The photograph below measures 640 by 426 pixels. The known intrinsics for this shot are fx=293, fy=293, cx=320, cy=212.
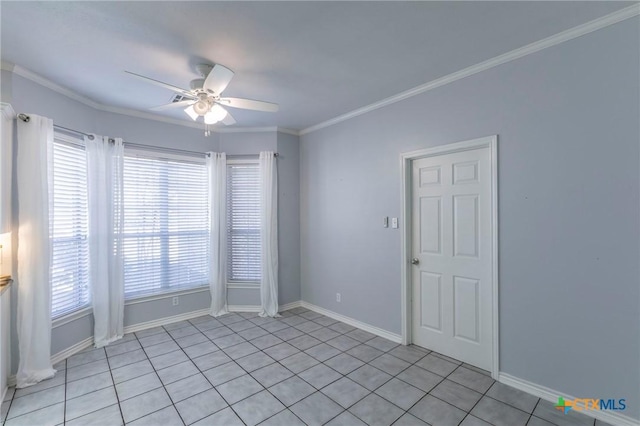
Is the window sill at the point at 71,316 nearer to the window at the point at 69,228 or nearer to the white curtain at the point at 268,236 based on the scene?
the window at the point at 69,228

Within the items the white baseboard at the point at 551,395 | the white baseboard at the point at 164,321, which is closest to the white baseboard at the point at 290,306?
the white baseboard at the point at 164,321

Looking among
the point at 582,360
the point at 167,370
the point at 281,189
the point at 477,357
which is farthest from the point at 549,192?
the point at 167,370

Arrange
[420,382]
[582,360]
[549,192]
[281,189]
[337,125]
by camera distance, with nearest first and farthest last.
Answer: [582,360] < [549,192] < [420,382] < [337,125] < [281,189]

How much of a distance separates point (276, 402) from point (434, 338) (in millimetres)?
1757

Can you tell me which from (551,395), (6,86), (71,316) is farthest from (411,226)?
(6,86)

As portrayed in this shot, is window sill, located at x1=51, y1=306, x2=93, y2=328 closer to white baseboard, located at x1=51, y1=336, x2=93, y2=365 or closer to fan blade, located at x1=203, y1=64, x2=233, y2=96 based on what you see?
white baseboard, located at x1=51, y1=336, x2=93, y2=365

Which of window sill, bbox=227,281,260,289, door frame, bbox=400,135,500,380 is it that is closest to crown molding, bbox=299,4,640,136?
door frame, bbox=400,135,500,380

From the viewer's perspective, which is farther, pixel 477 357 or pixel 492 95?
pixel 477 357

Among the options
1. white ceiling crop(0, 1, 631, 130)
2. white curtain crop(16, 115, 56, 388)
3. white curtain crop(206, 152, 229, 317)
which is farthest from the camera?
white curtain crop(206, 152, 229, 317)

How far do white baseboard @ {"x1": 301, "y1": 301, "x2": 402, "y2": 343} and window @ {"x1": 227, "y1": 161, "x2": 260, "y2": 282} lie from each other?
1.00 meters

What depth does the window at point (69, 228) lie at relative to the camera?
2.95m

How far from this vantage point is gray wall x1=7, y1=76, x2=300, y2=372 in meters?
2.71

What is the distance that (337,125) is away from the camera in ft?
13.3

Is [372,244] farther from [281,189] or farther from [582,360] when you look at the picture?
[582,360]
